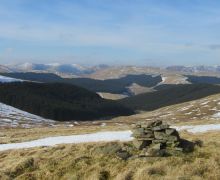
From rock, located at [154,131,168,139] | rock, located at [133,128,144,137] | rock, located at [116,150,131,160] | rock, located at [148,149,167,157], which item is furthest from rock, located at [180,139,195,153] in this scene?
rock, located at [116,150,131,160]

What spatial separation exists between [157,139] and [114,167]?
5280 mm

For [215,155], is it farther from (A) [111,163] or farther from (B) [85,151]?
(B) [85,151]

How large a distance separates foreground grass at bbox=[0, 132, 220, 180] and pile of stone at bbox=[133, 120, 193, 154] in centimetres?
122

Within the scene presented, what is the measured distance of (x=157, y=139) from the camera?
2803 cm

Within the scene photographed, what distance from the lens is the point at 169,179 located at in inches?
821

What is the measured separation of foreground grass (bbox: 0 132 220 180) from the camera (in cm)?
2202

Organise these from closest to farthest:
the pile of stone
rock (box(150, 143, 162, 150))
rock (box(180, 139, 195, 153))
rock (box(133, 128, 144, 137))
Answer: rock (box(150, 143, 162, 150))
the pile of stone
rock (box(180, 139, 195, 153))
rock (box(133, 128, 144, 137))

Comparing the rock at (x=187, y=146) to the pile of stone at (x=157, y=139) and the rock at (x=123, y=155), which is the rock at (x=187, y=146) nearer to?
the pile of stone at (x=157, y=139)

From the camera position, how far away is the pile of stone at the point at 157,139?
88.6 feet

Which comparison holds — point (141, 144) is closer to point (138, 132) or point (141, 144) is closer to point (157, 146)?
point (138, 132)

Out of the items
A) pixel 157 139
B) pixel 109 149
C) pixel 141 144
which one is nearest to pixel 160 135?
pixel 157 139

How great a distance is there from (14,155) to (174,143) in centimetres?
1469

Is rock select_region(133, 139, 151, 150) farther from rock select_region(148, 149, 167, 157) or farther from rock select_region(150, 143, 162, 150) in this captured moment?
rock select_region(148, 149, 167, 157)

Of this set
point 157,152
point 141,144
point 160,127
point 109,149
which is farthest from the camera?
point 160,127
